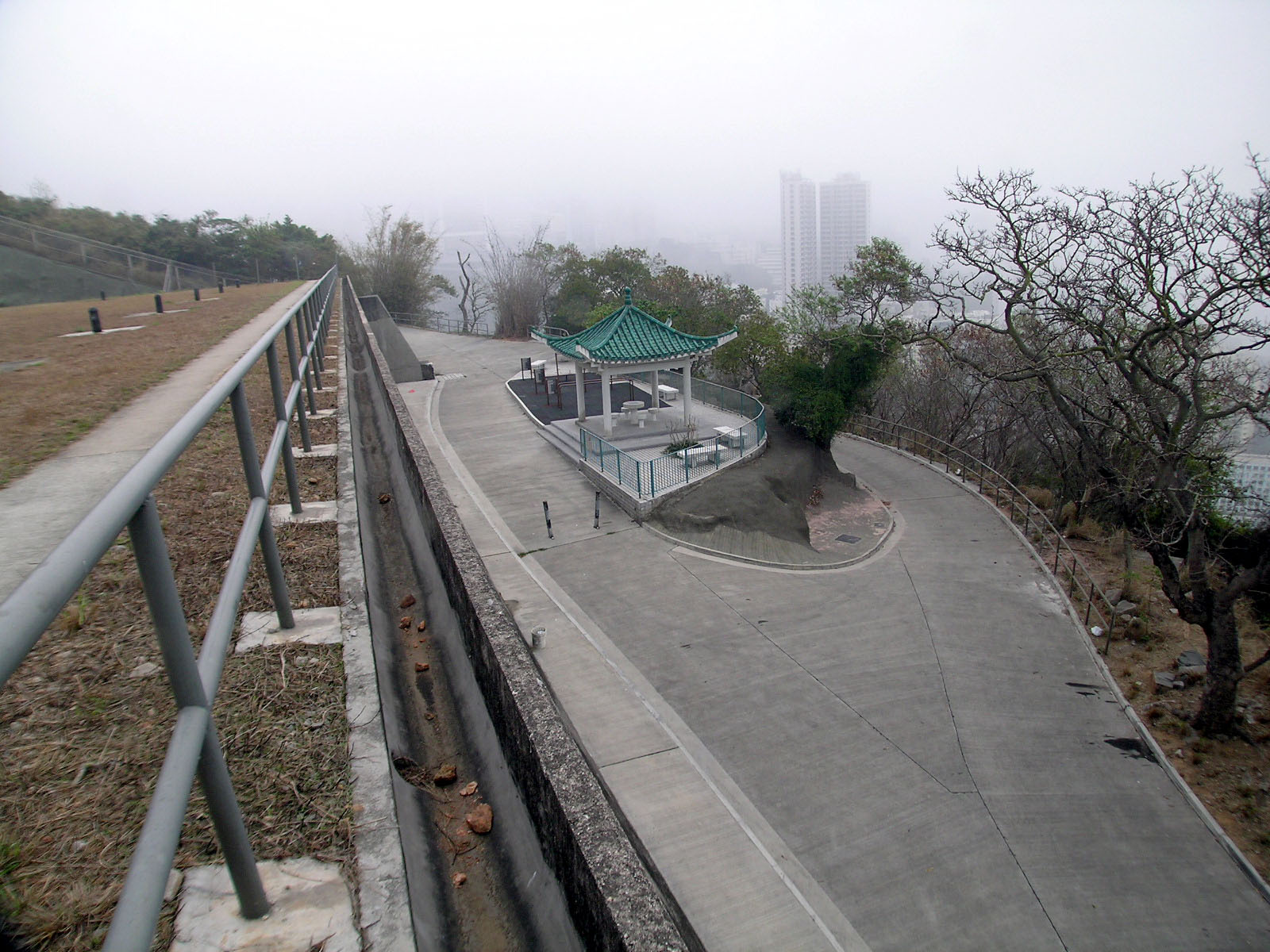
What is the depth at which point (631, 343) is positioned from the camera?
17891mm

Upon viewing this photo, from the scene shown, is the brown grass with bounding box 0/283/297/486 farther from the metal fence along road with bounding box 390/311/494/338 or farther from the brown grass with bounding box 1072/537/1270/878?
the metal fence along road with bounding box 390/311/494/338

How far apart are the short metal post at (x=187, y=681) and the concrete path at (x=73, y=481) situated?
0.22 meters

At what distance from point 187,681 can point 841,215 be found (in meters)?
136

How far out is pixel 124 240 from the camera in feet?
107

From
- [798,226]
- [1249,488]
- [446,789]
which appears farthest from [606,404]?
[798,226]

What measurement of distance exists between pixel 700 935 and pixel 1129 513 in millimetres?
9939

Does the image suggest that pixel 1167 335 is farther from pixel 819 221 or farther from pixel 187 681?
pixel 819 221

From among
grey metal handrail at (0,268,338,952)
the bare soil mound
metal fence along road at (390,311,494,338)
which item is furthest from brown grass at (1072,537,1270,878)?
metal fence along road at (390,311,494,338)

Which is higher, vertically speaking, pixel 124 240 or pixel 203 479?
pixel 124 240

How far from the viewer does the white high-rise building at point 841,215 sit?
122 meters

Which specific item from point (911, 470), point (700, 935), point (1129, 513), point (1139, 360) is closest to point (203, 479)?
point (700, 935)

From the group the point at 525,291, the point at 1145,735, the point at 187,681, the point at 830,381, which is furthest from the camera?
the point at 525,291

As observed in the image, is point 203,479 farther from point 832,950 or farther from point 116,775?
point 832,950

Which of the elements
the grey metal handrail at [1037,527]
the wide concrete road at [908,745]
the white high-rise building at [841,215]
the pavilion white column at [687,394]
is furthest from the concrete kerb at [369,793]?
the white high-rise building at [841,215]
